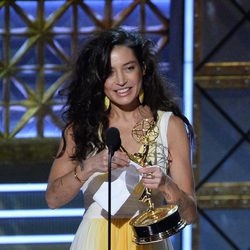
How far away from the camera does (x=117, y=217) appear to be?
7.41 ft

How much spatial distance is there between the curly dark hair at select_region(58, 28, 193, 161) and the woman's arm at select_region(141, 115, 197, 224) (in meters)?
0.05

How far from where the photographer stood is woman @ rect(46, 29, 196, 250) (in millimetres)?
2252

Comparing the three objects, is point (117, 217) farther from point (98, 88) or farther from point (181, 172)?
point (98, 88)

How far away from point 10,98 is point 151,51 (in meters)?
2.56

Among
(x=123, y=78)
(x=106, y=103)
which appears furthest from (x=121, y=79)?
(x=106, y=103)

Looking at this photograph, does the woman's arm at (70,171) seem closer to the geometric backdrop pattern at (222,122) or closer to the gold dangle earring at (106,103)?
the gold dangle earring at (106,103)

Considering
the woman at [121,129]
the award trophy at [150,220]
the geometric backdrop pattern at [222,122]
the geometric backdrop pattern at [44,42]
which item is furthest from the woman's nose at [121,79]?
the geometric backdrop pattern at [44,42]

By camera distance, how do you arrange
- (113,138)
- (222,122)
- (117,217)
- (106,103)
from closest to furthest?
(113,138) < (117,217) < (106,103) < (222,122)

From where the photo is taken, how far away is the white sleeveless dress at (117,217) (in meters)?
2.25

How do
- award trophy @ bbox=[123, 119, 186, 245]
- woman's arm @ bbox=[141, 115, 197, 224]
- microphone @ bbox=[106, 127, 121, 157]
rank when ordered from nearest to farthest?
microphone @ bbox=[106, 127, 121, 157] < award trophy @ bbox=[123, 119, 186, 245] < woman's arm @ bbox=[141, 115, 197, 224]

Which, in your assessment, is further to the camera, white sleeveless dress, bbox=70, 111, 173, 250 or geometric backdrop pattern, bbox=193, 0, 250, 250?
geometric backdrop pattern, bbox=193, 0, 250, 250

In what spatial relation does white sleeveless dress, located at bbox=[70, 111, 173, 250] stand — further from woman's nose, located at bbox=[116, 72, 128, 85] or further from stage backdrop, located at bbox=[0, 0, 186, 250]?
stage backdrop, located at bbox=[0, 0, 186, 250]

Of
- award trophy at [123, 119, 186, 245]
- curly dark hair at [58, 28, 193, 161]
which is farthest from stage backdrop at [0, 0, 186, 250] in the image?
award trophy at [123, 119, 186, 245]

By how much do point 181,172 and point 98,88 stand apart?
1.00 ft
